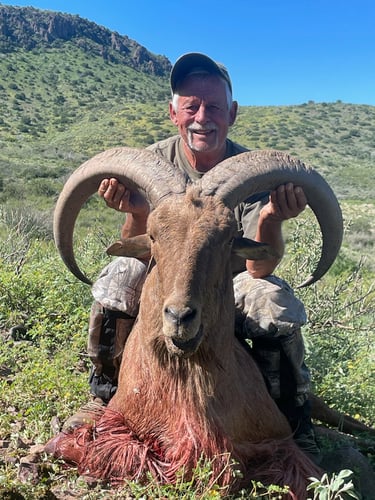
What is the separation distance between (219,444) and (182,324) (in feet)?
3.20

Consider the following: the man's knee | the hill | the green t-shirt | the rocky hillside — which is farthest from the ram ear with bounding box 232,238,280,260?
the rocky hillside

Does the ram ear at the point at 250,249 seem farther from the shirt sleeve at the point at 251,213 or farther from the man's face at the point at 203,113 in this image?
the man's face at the point at 203,113

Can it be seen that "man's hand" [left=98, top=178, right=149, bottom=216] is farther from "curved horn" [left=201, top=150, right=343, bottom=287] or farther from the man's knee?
the man's knee

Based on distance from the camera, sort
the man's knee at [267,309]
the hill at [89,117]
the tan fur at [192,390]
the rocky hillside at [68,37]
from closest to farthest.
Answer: the tan fur at [192,390]
the man's knee at [267,309]
the hill at [89,117]
the rocky hillside at [68,37]

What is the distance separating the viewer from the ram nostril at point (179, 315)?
8.36 ft

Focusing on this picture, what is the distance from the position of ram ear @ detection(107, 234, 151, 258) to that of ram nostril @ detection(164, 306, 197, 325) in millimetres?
804

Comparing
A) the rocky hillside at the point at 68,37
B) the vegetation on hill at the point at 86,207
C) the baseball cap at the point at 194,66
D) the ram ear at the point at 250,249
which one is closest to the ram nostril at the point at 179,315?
the ram ear at the point at 250,249

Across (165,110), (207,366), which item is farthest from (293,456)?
(165,110)

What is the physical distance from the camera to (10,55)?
63.4 metres

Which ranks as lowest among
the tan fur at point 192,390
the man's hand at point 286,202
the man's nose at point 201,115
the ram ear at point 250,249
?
the tan fur at point 192,390

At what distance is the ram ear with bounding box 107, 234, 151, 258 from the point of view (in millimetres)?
3324

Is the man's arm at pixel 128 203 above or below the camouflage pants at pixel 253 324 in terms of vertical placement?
above

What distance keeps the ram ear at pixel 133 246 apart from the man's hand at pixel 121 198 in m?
0.37

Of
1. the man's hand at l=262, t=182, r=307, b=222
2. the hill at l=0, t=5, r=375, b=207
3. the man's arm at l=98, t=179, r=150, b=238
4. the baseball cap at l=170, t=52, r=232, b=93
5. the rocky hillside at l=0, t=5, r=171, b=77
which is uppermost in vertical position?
the rocky hillside at l=0, t=5, r=171, b=77
